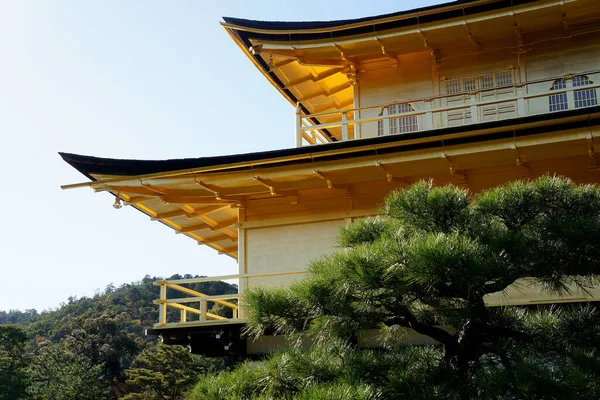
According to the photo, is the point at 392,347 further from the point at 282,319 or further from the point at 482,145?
the point at 482,145

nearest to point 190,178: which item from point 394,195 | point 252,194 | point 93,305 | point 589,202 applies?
point 252,194

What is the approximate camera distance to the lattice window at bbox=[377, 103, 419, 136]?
14.0 meters

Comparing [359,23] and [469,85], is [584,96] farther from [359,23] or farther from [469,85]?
[359,23]

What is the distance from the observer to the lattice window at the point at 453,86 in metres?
13.9

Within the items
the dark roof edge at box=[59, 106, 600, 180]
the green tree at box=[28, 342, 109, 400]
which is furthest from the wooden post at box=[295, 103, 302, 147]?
the green tree at box=[28, 342, 109, 400]

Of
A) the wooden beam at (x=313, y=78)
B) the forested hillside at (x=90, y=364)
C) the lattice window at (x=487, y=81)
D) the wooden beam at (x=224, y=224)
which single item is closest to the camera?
the lattice window at (x=487, y=81)

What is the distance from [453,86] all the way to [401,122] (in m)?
1.24

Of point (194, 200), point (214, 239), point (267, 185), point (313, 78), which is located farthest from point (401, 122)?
point (214, 239)

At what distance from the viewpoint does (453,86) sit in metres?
14.0

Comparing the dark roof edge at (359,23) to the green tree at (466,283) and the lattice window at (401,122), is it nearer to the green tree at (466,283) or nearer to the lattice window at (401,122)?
the lattice window at (401,122)

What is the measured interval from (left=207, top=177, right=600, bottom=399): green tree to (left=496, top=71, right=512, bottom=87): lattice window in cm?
655

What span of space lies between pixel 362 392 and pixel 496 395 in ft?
3.75

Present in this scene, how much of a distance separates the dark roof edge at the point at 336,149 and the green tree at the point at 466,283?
3.44m

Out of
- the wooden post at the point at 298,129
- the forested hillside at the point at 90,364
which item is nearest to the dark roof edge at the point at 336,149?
the wooden post at the point at 298,129
